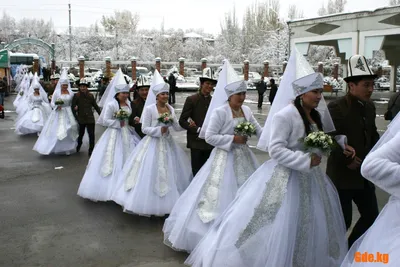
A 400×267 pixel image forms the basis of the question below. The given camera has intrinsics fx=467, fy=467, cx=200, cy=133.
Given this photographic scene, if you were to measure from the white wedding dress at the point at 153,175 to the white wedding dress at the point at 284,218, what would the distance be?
2.23 m

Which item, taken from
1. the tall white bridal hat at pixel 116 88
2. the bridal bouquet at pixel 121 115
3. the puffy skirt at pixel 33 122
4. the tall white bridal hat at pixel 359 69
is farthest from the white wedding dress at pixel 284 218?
the puffy skirt at pixel 33 122

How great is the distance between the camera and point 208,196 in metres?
4.98

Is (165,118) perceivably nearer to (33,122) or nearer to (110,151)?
(110,151)

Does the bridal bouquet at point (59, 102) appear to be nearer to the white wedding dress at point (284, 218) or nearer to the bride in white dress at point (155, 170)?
the bride in white dress at point (155, 170)

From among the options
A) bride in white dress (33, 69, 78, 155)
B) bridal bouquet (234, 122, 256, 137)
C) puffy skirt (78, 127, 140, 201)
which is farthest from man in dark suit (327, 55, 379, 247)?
bride in white dress (33, 69, 78, 155)

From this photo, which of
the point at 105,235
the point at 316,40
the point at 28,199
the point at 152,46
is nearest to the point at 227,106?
the point at 105,235

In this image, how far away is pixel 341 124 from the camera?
14.0ft

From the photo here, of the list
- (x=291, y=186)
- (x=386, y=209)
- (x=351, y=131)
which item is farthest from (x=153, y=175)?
(x=386, y=209)

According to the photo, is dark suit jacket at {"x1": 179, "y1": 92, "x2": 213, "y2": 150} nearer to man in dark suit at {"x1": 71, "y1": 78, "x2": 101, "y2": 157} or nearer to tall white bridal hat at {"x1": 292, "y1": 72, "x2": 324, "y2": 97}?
tall white bridal hat at {"x1": 292, "y1": 72, "x2": 324, "y2": 97}

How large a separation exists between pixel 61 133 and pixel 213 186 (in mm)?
7213

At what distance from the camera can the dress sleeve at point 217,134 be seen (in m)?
5.12

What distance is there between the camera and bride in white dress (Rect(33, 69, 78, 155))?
11.3 meters

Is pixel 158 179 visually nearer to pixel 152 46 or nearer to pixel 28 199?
pixel 28 199

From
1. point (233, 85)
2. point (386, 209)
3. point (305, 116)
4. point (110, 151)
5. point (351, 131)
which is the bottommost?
point (110, 151)
